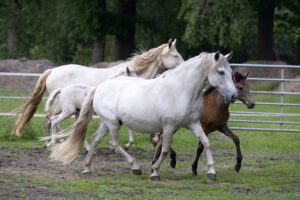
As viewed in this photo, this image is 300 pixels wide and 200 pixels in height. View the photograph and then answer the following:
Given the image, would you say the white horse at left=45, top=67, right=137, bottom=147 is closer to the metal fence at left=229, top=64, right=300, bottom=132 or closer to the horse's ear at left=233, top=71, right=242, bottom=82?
the horse's ear at left=233, top=71, right=242, bottom=82

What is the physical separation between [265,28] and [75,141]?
71.2ft

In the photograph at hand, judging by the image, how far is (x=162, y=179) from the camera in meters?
11.0

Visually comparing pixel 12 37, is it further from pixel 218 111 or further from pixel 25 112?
pixel 218 111

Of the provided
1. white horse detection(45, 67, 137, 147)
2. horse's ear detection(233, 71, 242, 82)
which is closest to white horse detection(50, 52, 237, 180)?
horse's ear detection(233, 71, 242, 82)

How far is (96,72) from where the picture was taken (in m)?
14.3

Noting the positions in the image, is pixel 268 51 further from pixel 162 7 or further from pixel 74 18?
pixel 74 18

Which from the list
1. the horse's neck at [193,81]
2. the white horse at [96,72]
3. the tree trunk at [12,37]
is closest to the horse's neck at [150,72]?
the white horse at [96,72]

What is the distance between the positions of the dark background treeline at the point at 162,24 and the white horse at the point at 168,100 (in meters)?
15.9

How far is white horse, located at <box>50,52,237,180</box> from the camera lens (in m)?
10.7

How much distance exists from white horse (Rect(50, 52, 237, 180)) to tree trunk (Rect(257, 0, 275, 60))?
21.4m

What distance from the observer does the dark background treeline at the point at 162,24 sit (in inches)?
1187

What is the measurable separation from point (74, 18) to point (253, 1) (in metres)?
7.08

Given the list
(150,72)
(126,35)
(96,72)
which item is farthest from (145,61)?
(126,35)

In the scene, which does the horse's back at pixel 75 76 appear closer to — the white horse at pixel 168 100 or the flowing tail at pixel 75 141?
the flowing tail at pixel 75 141
